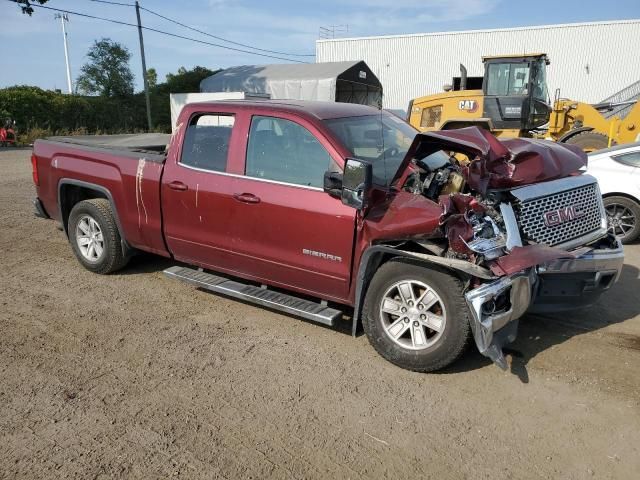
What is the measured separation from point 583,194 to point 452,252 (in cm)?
141

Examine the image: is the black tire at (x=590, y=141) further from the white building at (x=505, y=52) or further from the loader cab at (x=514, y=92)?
the white building at (x=505, y=52)

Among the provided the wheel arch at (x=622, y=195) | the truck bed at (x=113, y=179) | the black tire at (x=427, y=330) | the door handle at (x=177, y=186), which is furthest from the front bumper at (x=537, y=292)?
the wheel arch at (x=622, y=195)

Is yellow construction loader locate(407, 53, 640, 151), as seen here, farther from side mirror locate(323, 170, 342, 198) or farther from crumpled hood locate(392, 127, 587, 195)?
side mirror locate(323, 170, 342, 198)

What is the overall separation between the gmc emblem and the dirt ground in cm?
101

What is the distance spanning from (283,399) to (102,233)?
3.12 meters

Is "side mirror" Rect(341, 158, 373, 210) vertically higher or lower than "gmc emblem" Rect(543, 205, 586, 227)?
higher

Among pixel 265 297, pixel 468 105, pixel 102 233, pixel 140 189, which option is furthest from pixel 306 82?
pixel 265 297

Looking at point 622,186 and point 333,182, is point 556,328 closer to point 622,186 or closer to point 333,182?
point 333,182

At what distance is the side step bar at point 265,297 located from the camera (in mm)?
3973

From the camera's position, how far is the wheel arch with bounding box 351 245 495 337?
3.24m

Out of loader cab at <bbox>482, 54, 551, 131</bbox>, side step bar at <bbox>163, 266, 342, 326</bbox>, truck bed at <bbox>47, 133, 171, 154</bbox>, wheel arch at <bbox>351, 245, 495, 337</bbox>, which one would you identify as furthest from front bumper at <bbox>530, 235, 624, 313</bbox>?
loader cab at <bbox>482, 54, 551, 131</bbox>

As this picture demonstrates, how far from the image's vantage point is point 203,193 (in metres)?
4.51

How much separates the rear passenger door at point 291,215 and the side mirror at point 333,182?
0.31ft

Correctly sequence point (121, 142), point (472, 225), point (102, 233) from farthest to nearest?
point (121, 142)
point (102, 233)
point (472, 225)
